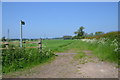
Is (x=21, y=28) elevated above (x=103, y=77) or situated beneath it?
elevated above

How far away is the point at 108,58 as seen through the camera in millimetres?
8547

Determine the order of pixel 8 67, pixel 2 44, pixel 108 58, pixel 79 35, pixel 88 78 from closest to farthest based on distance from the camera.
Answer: pixel 88 78, pixel 8 67, pixel 108 58, pixel 2 44, pixel 79 35

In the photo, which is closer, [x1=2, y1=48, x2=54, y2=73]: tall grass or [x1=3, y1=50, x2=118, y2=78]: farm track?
[x1=3, y1=50, x2=118, y2=78]: farm track

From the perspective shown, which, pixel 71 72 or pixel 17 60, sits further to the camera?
pixel 17 60

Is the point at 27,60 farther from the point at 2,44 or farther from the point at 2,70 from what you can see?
the point at 2,44

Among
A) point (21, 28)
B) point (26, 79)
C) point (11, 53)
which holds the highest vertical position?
point (21, 28)

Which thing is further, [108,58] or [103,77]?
[108,58]

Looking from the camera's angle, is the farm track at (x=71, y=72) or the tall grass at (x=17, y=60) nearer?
the farm track at (x=71, y=72)

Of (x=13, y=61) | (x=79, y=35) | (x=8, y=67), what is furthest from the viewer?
(x=79, y=35)

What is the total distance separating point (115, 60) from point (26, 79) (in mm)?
4831

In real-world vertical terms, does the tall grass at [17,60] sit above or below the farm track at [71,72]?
above

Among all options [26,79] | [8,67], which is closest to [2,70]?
[8,67]

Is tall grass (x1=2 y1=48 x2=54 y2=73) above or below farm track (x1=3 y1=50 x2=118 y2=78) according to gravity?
above

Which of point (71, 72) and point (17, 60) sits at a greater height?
point (17, 60)
